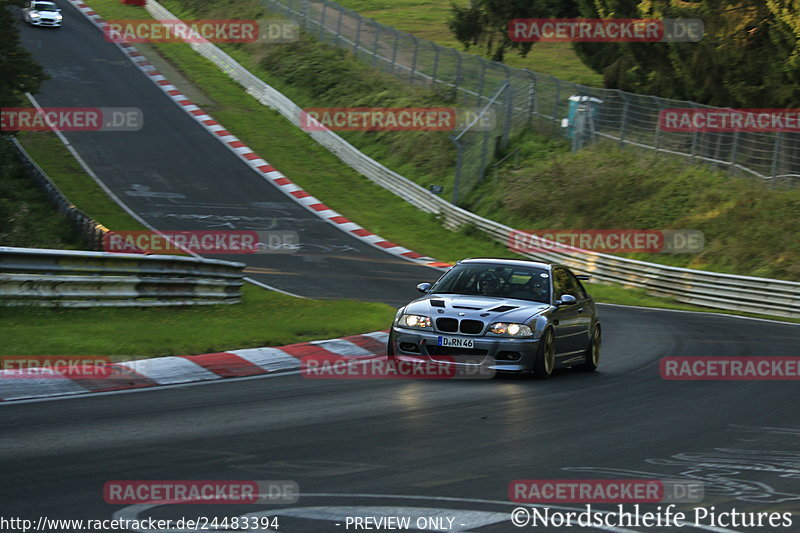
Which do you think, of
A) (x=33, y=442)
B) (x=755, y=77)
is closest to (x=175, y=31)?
(x=755, y=77)

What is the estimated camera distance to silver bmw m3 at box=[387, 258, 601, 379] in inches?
448

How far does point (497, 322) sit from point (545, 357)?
0.79 meters

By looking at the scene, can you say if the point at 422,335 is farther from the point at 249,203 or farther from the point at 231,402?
the point at 249,203

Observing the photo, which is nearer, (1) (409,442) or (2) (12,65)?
(1) (409,442)

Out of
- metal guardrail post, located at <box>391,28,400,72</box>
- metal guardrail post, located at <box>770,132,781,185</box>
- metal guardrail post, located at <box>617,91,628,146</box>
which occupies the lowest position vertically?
metal guardrail post, located at <box>770,132,781,185</box>

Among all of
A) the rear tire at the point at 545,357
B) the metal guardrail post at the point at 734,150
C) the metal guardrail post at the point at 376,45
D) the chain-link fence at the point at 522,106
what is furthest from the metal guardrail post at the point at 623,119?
the rear tire at the point at 545,357

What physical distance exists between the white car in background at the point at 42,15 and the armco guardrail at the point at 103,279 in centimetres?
4088

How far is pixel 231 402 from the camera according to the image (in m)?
9.23

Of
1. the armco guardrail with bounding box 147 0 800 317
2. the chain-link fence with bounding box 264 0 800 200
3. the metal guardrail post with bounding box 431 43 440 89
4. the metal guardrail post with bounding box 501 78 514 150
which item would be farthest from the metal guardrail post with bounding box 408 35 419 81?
the metal guardrail post with bounding box 501 78 514 150

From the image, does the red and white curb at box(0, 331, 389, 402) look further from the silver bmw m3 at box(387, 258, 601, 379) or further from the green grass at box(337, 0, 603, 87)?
the green grass at box(337, 0, 603, 87)

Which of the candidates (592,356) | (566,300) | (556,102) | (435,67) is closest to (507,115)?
(556,102)

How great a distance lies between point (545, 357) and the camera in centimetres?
1180

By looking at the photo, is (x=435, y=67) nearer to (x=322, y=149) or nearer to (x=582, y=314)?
(x=322, y=149)

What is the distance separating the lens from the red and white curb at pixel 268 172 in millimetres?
32344
